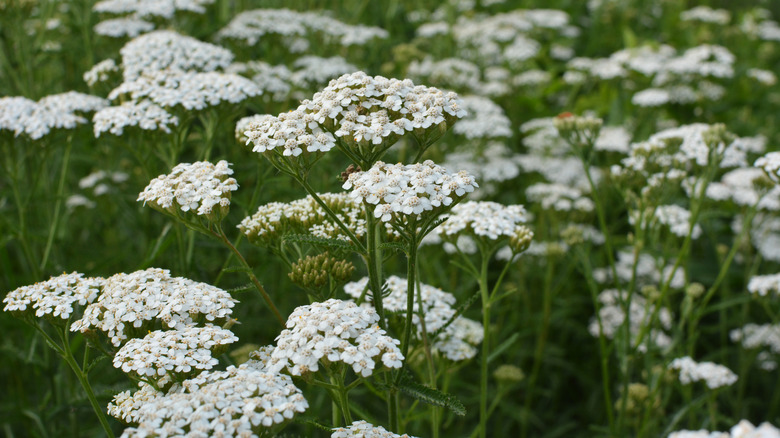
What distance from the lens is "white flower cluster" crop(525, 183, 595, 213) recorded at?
485 centimetres

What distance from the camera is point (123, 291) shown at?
224 cm

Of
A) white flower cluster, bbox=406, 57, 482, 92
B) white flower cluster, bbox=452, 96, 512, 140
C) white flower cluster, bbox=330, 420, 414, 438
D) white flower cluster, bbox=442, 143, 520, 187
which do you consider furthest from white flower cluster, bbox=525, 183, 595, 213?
white flower cluster, bbox=330, 420, 414, 438

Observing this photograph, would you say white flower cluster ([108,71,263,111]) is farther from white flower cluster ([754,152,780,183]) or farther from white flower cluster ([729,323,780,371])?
white flower cluster ([729,323,780,371])

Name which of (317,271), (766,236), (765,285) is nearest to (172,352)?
(317,271)

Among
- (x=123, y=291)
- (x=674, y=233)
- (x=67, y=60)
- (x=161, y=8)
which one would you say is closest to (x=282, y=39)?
(x=161, y=8)

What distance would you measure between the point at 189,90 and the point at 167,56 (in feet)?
2.00

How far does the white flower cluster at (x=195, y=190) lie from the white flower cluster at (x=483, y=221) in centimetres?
99

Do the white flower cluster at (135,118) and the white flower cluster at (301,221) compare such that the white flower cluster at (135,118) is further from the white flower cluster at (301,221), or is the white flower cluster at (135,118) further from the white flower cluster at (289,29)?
the white flower cluster at (289,29)

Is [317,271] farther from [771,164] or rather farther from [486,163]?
[486,163]

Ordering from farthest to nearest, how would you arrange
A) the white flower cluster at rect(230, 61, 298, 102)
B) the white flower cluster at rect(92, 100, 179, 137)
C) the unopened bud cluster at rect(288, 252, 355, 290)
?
the white flower cluster at rect(230, 61, 298, 102) → the white flower cluster at rect(92, 100, 179, 137) → the unopened bud cluster at rect(288, 252, 355, 290)

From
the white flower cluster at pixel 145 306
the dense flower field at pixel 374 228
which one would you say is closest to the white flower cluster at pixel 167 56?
the dense flower field at pixel 374 228

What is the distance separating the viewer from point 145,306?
2225 mm

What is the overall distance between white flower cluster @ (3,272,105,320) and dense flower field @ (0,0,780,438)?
1cm

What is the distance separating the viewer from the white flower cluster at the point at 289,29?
16.0ft
